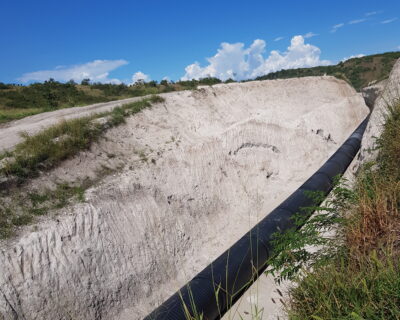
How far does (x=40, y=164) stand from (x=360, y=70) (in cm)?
10332

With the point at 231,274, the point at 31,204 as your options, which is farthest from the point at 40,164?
the point at 231,274

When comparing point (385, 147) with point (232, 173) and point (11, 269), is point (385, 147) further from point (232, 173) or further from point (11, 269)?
point (11, 269)

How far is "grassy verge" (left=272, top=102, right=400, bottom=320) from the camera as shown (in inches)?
118

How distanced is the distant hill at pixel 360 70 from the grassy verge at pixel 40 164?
78631 mm

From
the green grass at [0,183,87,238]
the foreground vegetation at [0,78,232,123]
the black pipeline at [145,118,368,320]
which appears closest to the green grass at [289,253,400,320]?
the black pipeline at [145,118,368,320]

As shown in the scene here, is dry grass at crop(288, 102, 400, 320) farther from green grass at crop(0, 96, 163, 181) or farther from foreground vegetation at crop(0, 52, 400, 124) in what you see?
foreground vegetation at crop(0, 52, 400, 124)

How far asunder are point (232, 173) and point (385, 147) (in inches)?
303

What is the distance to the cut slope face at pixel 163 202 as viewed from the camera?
7125 millimetres

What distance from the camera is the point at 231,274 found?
20.5 ft

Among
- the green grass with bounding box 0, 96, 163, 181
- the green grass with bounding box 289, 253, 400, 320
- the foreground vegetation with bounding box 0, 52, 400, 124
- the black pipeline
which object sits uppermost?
the foreground vegetation with bounding box 0, 52, 400, 124

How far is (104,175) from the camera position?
10.1m

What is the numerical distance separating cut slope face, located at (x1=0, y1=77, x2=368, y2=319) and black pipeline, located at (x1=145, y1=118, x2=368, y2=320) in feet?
3.19

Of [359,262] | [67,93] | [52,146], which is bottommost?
[359,262]

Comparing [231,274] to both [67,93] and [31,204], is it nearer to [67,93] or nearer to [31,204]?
[31,204]
